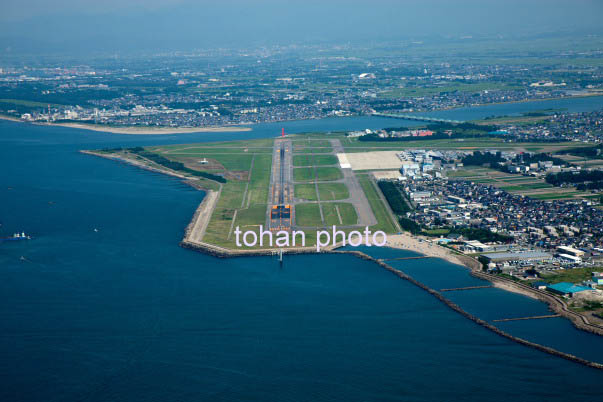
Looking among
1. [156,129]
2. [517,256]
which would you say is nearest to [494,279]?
[517,256]

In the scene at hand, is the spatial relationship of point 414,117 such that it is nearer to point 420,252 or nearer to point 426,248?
point 426,248

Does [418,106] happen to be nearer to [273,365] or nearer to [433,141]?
[433,141]

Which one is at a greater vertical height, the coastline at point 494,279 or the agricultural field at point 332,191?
the agricultural field at point 332,191

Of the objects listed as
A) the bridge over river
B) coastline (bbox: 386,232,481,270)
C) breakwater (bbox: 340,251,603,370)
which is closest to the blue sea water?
breakwater (bbox: 340,251,603,370)

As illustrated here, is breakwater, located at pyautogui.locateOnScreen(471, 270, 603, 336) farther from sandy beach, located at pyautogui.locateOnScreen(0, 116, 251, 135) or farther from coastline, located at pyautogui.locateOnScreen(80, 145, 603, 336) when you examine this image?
sandy beach, located at pyautogui.locateOnScreen(0, 116, 251, 135)

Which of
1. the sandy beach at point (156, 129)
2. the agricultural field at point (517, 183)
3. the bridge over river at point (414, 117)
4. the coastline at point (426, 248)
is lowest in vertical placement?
the coastline at point (426, 248)

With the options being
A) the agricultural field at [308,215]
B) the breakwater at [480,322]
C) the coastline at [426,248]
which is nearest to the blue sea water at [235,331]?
the breakwater at [480,322]

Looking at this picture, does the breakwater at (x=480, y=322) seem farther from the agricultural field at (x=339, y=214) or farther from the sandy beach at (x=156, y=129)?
the sandy beach at (x=156, y=129)

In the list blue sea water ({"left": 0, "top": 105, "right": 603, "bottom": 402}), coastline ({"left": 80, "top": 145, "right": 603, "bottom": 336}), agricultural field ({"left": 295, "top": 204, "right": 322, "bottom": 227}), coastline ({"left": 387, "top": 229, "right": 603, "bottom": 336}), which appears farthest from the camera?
agricultural field ({"left": 295, "top": 204, "right": 322, "bottom": 227})

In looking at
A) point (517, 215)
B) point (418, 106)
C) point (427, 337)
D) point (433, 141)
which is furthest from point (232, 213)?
point (418, 106)
